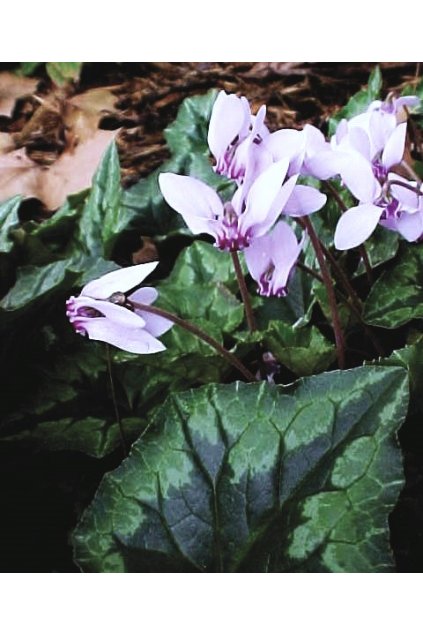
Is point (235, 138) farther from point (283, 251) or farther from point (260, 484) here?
point (260, 484)

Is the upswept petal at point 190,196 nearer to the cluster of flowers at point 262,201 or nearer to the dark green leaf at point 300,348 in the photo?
the cluster of flowers at point 262,201

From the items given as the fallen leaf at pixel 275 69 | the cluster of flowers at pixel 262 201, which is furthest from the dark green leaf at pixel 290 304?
A: the fallen leaf at pixel 275 69

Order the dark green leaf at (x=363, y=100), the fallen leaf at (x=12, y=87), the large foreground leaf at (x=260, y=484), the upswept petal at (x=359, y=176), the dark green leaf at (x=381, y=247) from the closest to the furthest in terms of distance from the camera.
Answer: the large foreground leaf at (x=260, y=484), the upswept petal at (x=359, y=176), the dark green leaf at (x=381, y=247), the dark green leaf at (x=363, y=100), the fallen leaf at (x=12, y=87)

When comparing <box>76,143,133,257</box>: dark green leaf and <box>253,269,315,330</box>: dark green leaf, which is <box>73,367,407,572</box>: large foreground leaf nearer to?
<box>253,269,315,330</box>: dark green leaf

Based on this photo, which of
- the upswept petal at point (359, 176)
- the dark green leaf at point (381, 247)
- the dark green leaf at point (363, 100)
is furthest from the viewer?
the dark green leaf at point (363, 100)

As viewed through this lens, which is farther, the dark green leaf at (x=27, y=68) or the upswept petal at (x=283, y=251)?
the dark green leaf at (x=27, y=68)

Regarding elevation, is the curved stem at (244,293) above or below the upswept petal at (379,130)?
below

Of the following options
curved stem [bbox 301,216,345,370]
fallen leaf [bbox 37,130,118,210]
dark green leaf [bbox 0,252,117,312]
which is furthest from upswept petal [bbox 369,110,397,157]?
fallen leaf [bbox 37,130,118,210]
